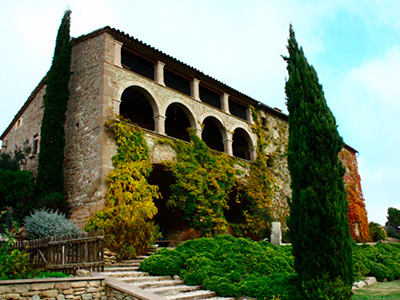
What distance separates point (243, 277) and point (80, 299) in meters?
3.21

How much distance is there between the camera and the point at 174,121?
18578mm

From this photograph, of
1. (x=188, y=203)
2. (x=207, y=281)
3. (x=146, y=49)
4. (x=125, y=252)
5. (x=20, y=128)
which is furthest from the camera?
(x=20, y=128)

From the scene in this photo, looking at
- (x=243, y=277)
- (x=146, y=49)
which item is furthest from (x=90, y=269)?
(x=146, y=49)

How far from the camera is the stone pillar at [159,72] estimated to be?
1416 centimetres

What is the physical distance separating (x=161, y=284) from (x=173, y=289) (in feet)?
1.29

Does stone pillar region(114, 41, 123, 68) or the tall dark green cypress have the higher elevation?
stone pillar region(114, 41, 123, 68)

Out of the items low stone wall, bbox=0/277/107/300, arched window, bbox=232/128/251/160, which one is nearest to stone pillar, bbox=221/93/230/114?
arched window, bbox=232/128/251/160

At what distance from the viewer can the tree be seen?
615 centimetres

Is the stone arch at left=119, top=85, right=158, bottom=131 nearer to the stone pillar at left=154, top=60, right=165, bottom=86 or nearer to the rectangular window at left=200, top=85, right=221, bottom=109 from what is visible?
the stone pillar at left=154, top=60, right=165, bottom=86

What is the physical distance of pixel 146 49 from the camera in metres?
14.1

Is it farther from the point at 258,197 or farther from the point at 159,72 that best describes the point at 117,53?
the point at 258,197

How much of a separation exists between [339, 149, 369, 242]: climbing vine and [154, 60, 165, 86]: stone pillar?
15.6 meters

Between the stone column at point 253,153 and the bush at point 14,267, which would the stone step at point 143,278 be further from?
the stone column at point 253,153

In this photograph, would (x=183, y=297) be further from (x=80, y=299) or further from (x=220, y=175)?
(x=220, y=175)
